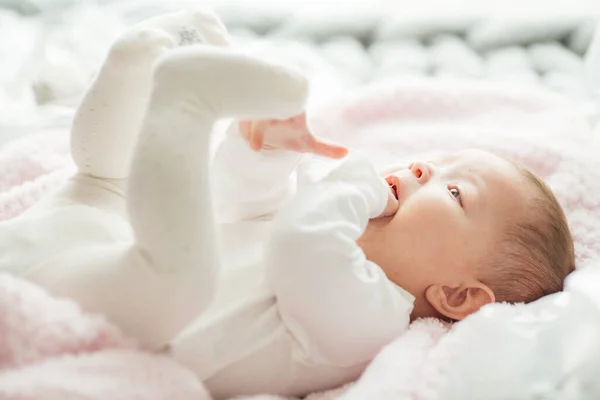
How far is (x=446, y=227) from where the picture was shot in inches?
37.8

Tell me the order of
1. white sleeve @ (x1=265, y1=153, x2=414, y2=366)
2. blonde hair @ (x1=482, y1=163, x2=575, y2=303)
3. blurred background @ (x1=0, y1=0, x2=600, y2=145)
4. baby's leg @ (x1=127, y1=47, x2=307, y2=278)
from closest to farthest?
baby's leg @ (x1=127, y1=47, x2=307, y2=278)
white sleeve @ (x1=265, y1=153, x2=414, y2=366)
blonde hair @ (x1=482, y1=163, x2=575, y2=303)
blurred background @ (x1=0, y1=0, x2=600, y2=145)

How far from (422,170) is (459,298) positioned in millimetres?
189

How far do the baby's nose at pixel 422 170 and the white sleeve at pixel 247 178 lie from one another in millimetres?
172

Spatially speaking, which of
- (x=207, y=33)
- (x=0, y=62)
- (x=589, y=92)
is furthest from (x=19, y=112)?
(x=589, y=92)

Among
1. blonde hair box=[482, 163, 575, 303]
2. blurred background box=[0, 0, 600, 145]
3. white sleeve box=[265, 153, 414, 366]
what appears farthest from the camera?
blurred background box=[0, 0, 600, 145]

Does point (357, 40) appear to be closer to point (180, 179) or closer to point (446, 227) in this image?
point (446, 227)

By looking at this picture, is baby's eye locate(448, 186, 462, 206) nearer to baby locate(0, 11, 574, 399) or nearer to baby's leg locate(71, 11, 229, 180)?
baby locate(0, 11, 574, 399)

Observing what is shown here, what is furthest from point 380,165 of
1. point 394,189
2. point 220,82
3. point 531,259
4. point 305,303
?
point 220,82

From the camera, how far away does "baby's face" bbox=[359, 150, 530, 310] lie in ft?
3.14

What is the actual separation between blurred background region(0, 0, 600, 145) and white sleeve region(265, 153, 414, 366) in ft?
2.24

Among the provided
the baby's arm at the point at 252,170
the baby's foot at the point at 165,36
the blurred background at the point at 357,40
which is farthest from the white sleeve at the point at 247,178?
the blurred background at the point at 357,40

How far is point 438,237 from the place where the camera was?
3.15ft

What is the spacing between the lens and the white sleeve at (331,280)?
0.84m

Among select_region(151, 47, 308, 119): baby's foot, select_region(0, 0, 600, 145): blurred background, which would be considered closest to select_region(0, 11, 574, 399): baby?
select_region(151, 47, 308, 119): baby's foot
